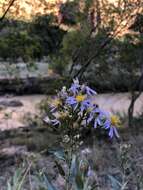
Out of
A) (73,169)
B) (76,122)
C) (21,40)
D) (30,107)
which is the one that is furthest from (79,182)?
(30,107)

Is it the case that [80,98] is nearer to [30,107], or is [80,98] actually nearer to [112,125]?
[112,125]

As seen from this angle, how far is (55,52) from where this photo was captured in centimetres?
865

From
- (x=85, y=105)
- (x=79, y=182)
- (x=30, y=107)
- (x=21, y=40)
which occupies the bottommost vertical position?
(x=30, y=107)

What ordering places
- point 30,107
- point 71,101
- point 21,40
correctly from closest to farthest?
point 71,101 < point 21,40 < point 30,107

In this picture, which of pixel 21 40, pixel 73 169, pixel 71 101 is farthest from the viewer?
pixel 21 40

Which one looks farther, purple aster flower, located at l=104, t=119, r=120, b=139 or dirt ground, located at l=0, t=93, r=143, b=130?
dirt ground, located at l=0, t=93, r=143, b=130

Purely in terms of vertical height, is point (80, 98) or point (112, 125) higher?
point (80, 98)

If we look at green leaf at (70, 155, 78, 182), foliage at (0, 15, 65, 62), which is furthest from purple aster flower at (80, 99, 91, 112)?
foliage at (0, 15, 65, 62)

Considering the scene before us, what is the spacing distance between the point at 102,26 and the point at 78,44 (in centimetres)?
49

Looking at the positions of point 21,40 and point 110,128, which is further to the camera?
point 21,40

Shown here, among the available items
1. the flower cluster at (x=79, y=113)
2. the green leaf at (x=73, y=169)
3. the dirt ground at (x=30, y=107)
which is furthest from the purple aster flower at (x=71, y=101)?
the dirt ground at (x=30, y=107)

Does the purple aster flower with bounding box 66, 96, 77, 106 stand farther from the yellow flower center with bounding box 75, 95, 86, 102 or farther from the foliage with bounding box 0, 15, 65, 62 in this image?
the foliage with bounding box 0, 15, 65, 62

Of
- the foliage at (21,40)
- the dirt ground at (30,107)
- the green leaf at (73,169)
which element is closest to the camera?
the green leaf at (73,169)

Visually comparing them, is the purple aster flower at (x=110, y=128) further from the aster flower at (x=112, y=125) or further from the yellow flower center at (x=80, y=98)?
the yellow flower center at (x=80, y=98)
